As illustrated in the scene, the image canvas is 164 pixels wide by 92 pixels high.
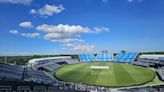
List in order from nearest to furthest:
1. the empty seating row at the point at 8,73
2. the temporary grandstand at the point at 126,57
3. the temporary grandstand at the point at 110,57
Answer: the empty seating row at the point at 8,73 → the temporary grandstand at the point at 126,57 → the temporary grandstand at the point at 110,57

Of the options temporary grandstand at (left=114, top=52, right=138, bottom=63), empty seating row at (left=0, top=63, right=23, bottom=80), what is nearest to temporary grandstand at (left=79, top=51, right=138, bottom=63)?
temporary grandstand at (left=114, top=52, right=138, bottom=63)

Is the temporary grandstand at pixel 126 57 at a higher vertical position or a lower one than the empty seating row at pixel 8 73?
higher

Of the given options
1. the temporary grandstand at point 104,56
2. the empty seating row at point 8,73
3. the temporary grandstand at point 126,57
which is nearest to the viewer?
the empty seating row at point 8,73

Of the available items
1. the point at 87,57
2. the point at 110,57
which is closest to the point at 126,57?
the point at 110,57

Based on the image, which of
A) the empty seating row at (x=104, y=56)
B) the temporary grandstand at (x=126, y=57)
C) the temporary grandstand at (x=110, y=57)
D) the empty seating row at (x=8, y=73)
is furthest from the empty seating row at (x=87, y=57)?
the empty seating row at (x=8, y=73)

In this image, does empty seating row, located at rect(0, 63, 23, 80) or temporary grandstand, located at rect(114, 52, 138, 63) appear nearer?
empty seating row, located at rect(0, 63, 23, 80)

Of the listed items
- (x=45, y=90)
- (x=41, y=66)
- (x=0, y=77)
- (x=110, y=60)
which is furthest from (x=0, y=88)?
(x=110, y=60)

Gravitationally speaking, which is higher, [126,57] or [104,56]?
[104,56]

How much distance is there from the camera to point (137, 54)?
92.9 m

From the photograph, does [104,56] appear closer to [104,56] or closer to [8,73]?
[104,56]

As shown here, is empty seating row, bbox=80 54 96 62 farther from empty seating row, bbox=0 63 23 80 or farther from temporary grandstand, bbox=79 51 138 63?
empty seating row, bbox=0 63 23 80

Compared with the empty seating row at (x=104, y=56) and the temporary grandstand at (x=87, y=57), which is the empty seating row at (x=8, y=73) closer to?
the temporary grandstand at (x=87, y=57)

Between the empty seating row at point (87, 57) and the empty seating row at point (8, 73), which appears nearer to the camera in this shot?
the empty seating row at point (8, 73)

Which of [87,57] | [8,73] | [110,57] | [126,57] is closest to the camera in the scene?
[8,73]
